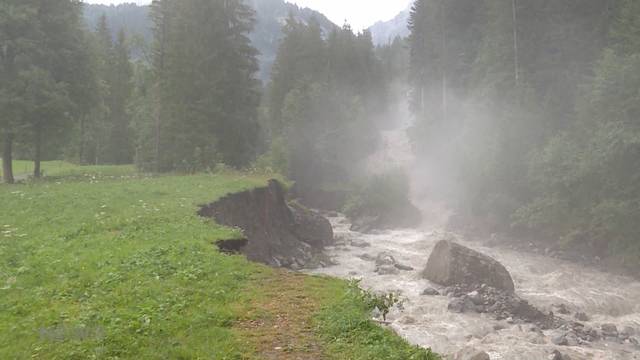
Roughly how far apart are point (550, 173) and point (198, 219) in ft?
74.8

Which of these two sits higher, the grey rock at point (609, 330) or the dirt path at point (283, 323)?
the dirt path at point (283, 323)

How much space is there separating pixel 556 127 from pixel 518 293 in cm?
1810

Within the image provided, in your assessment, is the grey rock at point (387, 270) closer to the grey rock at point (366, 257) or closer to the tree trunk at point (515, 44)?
the grey rock at point (366, 257)

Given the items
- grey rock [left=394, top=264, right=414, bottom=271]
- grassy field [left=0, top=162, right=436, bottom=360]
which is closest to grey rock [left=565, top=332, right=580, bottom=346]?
grassy field [left=0, top=162, right=436, bottom=360]

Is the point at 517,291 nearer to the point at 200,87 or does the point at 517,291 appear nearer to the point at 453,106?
the point at 200,87

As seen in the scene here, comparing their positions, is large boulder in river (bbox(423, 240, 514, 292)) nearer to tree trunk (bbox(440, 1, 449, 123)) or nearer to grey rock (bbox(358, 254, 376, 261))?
grey rock (bbox(358, 254, 376, 261))

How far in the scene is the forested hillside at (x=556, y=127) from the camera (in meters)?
28.3

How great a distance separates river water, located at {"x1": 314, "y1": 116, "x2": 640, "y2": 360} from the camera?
17141mm

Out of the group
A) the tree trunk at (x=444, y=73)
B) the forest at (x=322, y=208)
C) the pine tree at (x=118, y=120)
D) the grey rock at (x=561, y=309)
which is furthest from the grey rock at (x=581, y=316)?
the pine tree at (x=118, y=120)

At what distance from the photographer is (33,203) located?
72.0 feet

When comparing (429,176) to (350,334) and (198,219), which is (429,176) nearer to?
(198,219)

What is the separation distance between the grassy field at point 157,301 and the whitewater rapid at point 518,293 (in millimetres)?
6207

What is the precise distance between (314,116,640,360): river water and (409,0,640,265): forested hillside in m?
3.04

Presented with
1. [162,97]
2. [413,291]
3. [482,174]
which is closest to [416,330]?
A: [413,291]
